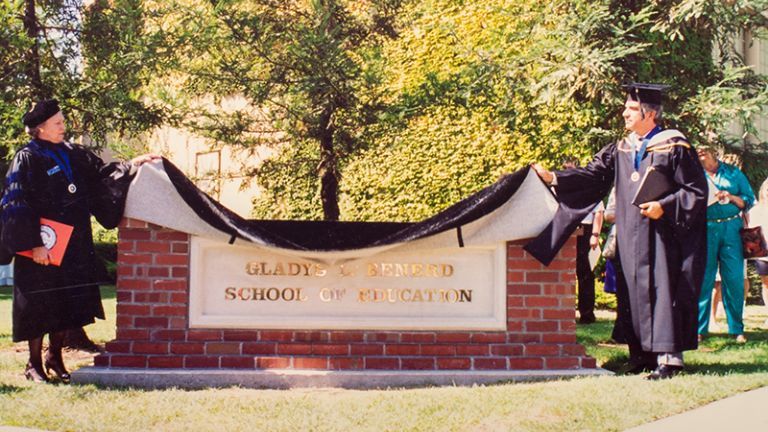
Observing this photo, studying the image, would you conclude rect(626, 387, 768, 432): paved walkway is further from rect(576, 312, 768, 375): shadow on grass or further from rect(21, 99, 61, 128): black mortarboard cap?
rect(21, 99, 61, 128): black mortarboard cap

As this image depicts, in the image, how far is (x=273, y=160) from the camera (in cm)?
1052

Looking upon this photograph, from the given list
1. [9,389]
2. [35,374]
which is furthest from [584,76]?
[9,389]

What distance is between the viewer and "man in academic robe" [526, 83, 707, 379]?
6555mm

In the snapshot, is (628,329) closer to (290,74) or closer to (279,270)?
(279,270)

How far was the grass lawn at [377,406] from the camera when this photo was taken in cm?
516

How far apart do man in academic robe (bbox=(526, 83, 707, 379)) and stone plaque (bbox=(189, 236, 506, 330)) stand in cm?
55

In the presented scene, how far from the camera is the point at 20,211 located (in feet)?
21.2

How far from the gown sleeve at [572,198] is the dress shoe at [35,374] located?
3.60m

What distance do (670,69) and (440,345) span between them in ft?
21.4

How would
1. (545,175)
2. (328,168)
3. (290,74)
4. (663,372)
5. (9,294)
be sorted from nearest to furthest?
(663,372) → (545,175) → (290,74) → (328,168) → (9,294)

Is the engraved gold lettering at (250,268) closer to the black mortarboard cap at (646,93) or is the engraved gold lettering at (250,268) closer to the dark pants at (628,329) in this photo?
the dark pants at (628,329)

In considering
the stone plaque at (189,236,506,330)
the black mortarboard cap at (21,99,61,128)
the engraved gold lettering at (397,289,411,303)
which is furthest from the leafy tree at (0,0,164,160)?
Answer: the engraved gold lettering at (397,289,411,303)

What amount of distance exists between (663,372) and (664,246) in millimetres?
898

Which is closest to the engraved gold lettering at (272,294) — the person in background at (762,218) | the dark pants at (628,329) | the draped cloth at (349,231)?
the draped cloth at (349,231)
